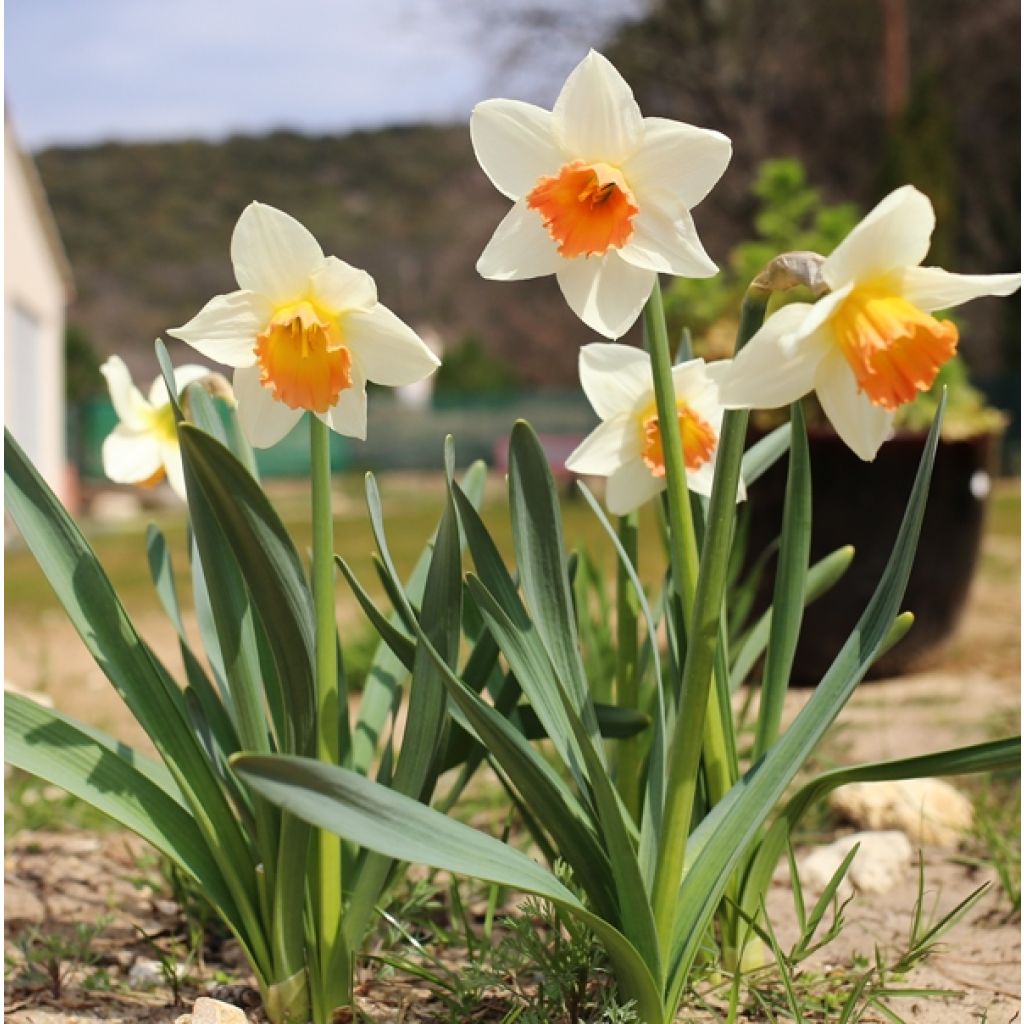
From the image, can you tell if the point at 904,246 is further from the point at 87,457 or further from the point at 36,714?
the point at 87,457

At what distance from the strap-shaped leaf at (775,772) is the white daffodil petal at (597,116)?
44 centimetres

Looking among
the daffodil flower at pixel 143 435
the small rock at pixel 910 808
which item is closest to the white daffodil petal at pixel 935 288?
the daffodil flower at pixel 143 435

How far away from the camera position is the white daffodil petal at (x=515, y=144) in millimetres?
1115

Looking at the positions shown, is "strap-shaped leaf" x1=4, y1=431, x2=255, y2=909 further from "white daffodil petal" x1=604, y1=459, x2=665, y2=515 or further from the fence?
the fence

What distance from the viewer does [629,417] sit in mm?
1433

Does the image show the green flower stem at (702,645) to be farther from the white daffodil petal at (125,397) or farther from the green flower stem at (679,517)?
the white daffodil petal at (125,397)

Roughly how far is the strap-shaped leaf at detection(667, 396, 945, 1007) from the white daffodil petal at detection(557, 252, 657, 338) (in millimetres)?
347

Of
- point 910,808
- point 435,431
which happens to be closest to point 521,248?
point 910,808

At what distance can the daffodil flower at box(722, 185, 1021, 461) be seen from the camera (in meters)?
0.98

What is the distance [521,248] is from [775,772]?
0.60 meters

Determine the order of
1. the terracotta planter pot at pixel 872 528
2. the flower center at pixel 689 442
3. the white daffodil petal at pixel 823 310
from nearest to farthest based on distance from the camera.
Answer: the white daffodil petal at pixel 823 310
the flower center at pixel 689 442
the terracotta planter pot at pixel 872 528

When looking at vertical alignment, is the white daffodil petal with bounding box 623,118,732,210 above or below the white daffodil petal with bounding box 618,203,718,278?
above

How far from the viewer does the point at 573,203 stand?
110 cm

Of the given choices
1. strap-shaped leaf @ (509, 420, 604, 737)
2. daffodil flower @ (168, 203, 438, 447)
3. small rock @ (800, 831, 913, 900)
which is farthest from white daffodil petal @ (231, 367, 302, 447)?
small rock @ (800, 831, 913, 900)
